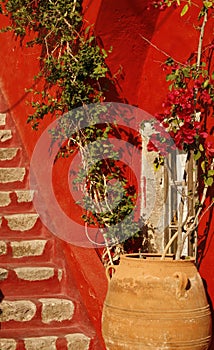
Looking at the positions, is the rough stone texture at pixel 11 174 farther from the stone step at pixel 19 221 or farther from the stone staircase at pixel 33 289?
the stone step at pixel 19 221

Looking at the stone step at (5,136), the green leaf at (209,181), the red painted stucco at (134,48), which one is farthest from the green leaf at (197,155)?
the stone step at (5,136)

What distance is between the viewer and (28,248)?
20.0 ft

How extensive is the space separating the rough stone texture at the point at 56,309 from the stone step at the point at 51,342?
151 mm

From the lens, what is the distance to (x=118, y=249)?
5.68m

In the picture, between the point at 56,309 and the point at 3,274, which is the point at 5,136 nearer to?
the point at 3,274

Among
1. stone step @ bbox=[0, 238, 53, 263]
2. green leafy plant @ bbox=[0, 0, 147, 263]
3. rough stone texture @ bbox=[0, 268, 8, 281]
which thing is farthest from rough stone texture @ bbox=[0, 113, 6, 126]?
rough stone texture @ bbox=[0, 268, 8, 281]

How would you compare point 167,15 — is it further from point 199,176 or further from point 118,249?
point 118,249

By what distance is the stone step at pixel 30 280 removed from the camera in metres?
5.69

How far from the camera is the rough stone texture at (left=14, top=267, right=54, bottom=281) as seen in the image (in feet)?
18.9

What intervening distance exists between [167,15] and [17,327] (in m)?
2.55

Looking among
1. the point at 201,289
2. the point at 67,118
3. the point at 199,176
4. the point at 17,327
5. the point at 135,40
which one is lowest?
the point at 17,327

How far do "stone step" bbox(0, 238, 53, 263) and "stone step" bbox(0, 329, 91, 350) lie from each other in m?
0.81

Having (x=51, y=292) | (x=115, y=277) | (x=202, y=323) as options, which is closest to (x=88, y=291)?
(x=51, y=292)

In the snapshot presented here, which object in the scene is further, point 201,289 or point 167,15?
point 167,15
